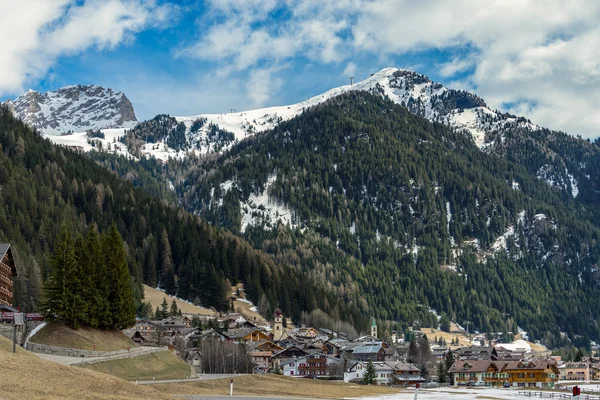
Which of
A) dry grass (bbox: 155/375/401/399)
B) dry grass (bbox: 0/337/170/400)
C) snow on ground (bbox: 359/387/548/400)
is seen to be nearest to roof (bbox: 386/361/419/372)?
snow on ground (bbox: 359/387/548/400)

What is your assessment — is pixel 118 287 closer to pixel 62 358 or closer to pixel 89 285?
pixel 89 285

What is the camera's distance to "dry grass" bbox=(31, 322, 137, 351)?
93.5 m

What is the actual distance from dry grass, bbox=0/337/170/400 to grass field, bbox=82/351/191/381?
20.8 metres

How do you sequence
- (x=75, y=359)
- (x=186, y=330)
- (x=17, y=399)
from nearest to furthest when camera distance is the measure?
(x=17, y=399), (x=75, y=359), (x=186, y=330)

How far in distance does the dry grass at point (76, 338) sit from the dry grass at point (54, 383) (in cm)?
2642

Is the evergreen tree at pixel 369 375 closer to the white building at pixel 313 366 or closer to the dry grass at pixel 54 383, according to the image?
the white building at pixel 313 366

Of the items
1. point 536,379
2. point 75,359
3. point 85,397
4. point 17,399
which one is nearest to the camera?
point 17,399

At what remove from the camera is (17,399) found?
46812 millimetres

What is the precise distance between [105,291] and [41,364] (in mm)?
44286

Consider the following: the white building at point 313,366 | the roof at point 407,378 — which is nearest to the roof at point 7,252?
the white building at point 313,366

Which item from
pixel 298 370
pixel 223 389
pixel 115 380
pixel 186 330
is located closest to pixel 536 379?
pixel 298 370

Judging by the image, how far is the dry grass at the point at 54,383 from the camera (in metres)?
50.2

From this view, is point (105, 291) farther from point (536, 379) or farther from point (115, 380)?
point (536, 379)

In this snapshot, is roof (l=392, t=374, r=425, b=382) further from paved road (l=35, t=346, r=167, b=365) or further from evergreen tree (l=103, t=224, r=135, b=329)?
paved road (l=35, t=346, r=167, b=365)
